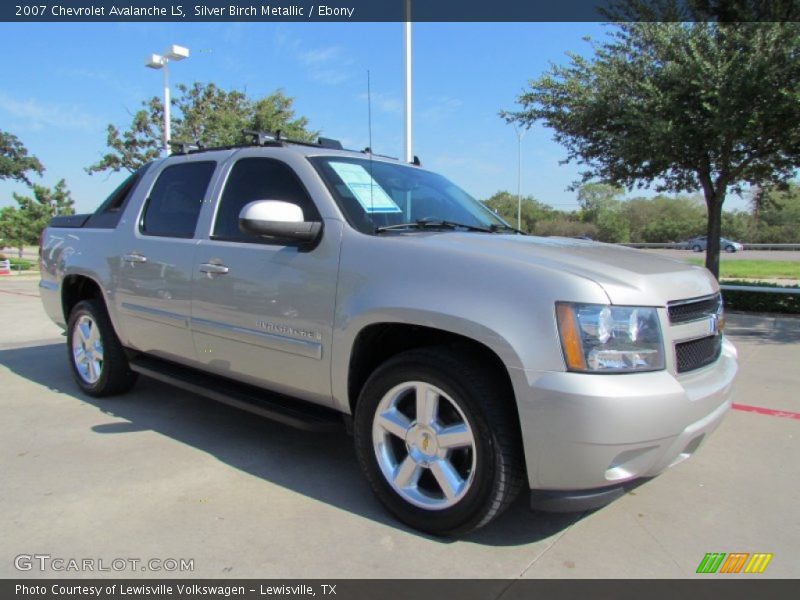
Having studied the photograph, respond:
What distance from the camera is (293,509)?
2.99 meters

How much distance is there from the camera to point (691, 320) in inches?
105

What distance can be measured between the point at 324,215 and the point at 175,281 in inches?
51.0

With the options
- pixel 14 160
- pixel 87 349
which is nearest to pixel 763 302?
pixel 87 349

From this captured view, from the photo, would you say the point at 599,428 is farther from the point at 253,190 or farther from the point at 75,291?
the point at 75,291

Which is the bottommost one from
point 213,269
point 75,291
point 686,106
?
point 75,291

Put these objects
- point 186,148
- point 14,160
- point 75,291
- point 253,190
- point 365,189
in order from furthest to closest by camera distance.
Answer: point 14,160 → point 75,291 → point 186,148 → point 253,190 → point 365,189

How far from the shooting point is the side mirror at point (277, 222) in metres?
2.94

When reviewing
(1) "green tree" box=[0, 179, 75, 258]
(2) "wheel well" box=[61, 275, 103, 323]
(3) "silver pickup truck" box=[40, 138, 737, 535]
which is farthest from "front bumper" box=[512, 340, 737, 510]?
(1) "green tree" box=[0, 179, 75, 258]

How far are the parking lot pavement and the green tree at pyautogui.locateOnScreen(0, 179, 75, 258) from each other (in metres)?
28.3

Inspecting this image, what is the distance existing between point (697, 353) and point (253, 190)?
8.52 ft

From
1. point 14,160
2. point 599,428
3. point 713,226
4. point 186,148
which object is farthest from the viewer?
point 14,160

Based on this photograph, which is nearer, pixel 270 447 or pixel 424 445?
pixel 424 445

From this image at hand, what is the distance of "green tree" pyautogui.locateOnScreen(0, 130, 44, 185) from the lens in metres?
49.8
